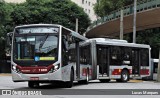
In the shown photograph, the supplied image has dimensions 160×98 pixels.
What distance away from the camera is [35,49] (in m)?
19.0

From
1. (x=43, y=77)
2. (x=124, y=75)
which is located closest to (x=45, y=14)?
(x=124, y=75)

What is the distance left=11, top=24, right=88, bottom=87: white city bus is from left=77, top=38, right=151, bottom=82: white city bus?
499 cm

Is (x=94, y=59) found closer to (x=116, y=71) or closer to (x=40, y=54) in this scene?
(x=116, y=71)

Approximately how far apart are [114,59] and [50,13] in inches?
1536

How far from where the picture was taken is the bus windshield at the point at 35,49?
1883cm

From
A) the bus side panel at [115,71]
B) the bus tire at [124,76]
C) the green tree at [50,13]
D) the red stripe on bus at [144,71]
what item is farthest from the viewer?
the green tree at [50,13]

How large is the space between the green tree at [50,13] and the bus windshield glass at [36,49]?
142ft

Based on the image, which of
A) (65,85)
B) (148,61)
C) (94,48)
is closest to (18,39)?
(65,85)

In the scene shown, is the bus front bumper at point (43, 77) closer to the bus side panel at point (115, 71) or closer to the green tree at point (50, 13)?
the bus side panel at point (115, 71)

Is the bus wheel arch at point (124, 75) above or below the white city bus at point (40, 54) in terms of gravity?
→ below

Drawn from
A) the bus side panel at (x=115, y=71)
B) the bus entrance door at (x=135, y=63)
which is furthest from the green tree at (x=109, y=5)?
the bus side panel at (x=115, y=71)

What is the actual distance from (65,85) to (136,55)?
35.2ft

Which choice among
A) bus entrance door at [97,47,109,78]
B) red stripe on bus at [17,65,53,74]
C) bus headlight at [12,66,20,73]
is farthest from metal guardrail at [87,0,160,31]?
bus headlight at [12,66,20,73]

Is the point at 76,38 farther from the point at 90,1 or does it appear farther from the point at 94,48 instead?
the point at 90,1
